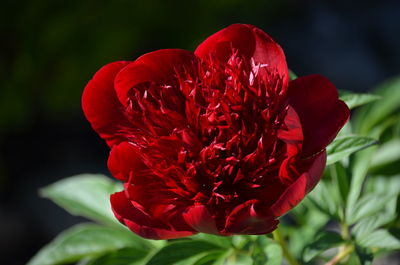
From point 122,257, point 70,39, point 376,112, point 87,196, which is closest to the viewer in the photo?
point 122,257

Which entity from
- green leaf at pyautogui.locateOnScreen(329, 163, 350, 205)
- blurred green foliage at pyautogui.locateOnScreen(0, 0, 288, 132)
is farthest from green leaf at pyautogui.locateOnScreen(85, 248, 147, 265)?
blurred green foliage at pyautogui.locateOnScreen(0, 0, 288, 132)

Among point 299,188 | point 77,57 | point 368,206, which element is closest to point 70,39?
point 77,57

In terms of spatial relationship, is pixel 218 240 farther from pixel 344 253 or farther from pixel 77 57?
pixel 77 57

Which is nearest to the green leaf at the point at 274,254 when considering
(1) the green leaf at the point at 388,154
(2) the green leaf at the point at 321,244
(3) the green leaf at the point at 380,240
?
(2) the green leaf at the point at 321,244

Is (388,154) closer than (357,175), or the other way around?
(357,175)

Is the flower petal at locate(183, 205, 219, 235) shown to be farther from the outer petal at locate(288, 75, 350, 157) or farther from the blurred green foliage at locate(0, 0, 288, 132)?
the blurred green foliage at locate(0, 0, 288, 132)

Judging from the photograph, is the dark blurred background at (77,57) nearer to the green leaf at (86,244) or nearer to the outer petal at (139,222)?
the green leaf at (86,244)

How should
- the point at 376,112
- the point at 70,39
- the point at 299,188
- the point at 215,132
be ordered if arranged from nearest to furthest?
the point at 299,188, the point at 215,132, the point at 376,112, the point at 70,39
